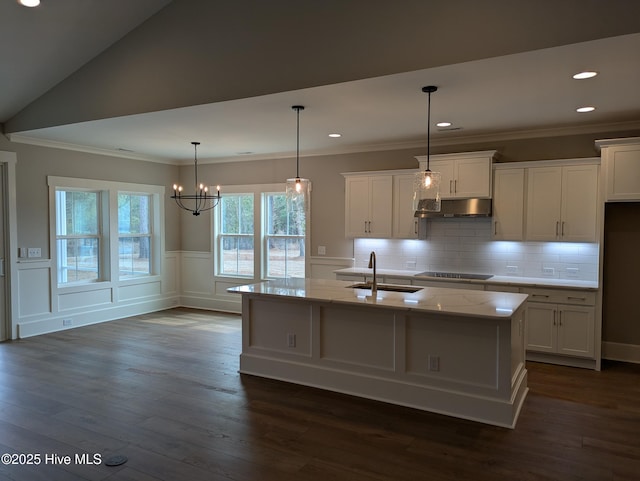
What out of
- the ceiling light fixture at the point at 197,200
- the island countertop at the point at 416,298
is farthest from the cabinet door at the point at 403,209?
the ceiling light fixture at the point at 197,200

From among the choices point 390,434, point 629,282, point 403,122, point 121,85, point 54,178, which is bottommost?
point 390,434

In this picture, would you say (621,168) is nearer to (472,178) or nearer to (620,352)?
(472,178)

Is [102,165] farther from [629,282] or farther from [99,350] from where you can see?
[629,282]

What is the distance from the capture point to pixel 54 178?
612cm

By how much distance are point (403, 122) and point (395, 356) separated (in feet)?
8.30

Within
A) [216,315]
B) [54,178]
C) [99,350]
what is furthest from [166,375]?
[54,178]

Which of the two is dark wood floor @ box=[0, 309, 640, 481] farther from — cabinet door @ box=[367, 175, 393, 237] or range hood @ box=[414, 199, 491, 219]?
cabinet door @ box=[367, 175, 393, 237]

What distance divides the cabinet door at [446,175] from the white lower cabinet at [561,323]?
1.49 meters

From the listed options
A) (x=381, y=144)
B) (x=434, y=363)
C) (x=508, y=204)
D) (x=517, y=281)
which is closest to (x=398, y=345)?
(x=434, y=363)

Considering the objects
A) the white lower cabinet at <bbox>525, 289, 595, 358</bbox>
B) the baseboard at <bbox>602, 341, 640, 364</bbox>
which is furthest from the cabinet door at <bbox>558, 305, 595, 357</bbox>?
the baseboard at <bbox>602, 341, 640, 364</bbox>

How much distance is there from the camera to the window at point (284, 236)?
7059 millimetres

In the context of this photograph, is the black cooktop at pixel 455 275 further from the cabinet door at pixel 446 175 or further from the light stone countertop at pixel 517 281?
the cabinet door at pixel 446 175

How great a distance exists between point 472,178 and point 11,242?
581cm

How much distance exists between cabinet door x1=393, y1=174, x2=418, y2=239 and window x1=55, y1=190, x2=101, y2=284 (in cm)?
455
